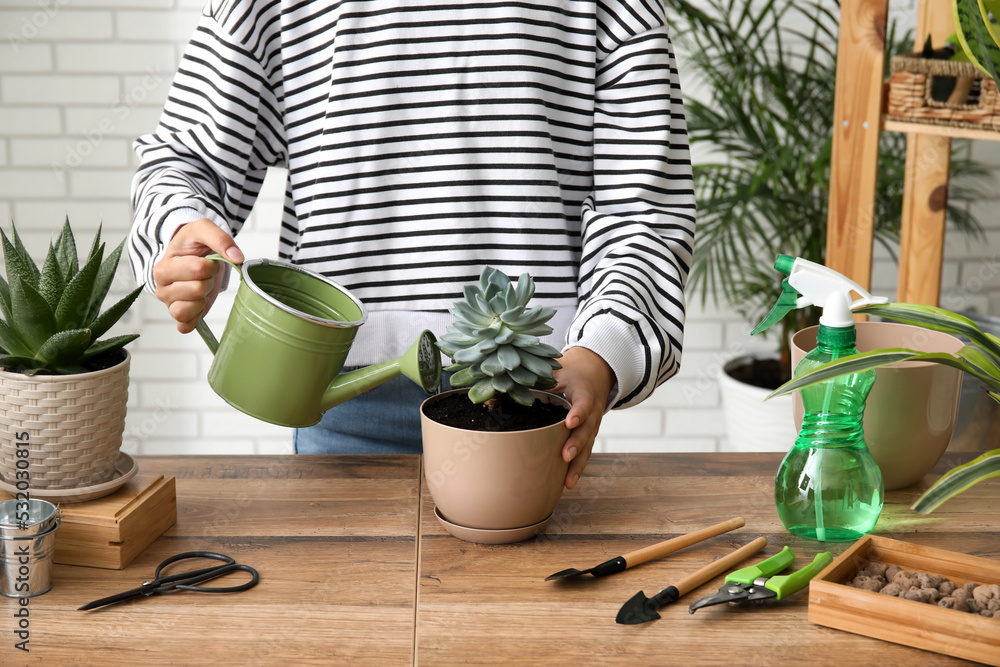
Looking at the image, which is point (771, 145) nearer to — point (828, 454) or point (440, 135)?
point (440, 135)

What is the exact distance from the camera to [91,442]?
77 centimetres

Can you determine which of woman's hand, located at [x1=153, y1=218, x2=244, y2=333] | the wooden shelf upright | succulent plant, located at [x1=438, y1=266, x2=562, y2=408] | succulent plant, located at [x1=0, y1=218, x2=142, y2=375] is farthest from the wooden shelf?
succulent plant, located at [x1=0, y1=218, x2=142, y2=375]

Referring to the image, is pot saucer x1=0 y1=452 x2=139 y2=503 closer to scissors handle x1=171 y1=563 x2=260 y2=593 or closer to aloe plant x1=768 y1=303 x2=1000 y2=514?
scissors handle x1=171 y1=563 x2=260 y2=593

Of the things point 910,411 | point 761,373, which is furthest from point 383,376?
point 761,373

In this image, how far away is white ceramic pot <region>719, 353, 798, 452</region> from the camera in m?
2.19

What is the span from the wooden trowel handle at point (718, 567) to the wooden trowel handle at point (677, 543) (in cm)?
3

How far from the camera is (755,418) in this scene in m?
2.24

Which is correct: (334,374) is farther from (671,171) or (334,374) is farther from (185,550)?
(671,171)

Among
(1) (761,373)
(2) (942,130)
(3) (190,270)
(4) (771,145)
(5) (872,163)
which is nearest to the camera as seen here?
(3) (190,270)

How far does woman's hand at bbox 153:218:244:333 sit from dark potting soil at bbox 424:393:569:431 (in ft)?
0.84

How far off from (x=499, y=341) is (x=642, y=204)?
0.41m

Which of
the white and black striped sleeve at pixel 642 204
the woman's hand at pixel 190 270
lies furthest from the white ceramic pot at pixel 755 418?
the woman's hand at pixel 190 270

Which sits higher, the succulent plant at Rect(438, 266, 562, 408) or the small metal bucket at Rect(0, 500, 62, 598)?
the succulent plant at Rect(438, 266, 562, 408)

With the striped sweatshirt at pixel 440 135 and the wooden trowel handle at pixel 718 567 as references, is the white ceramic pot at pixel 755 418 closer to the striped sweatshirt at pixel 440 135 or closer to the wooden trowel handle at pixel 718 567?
the striped sweatshirt at pixel 440 135
